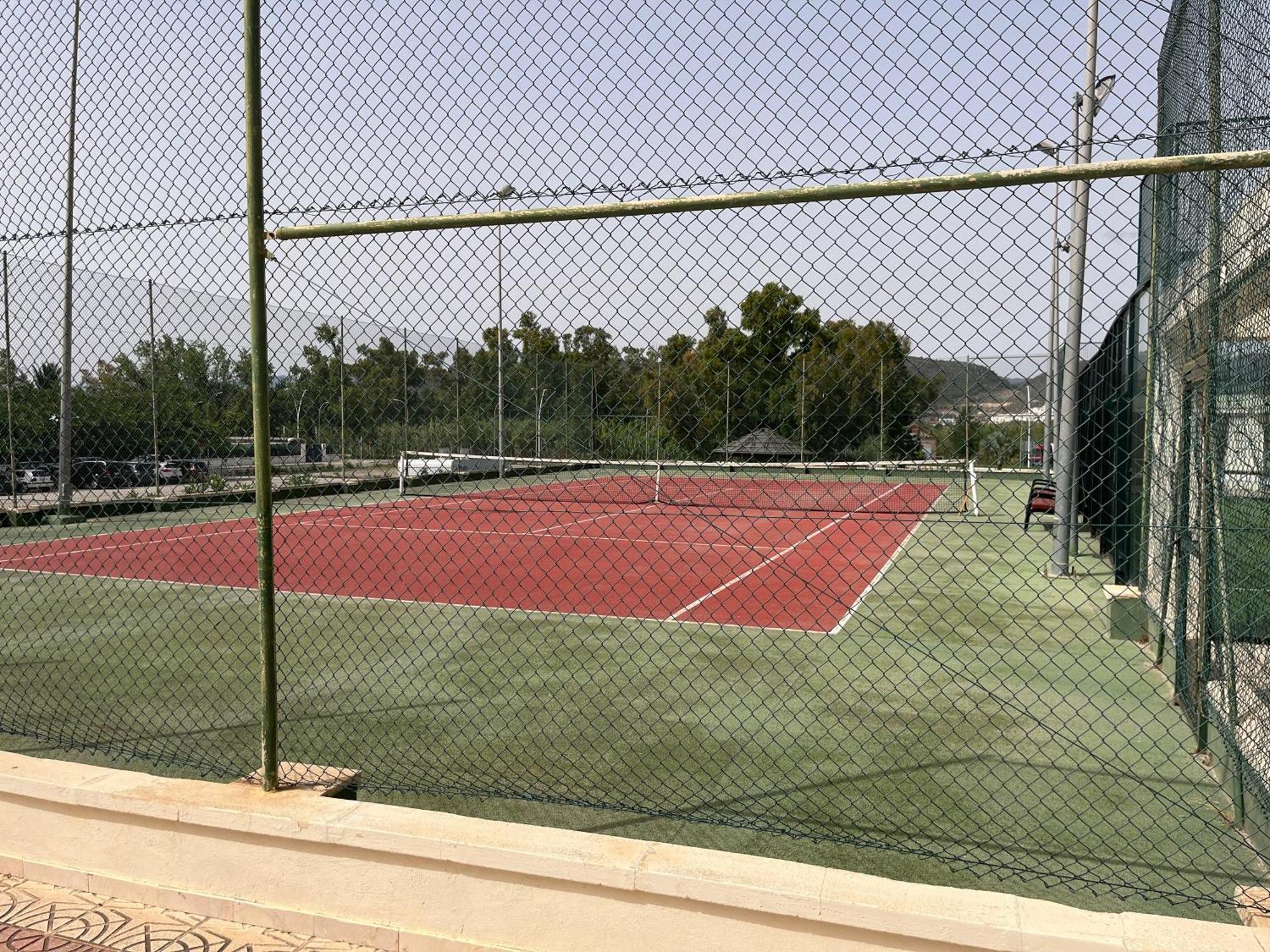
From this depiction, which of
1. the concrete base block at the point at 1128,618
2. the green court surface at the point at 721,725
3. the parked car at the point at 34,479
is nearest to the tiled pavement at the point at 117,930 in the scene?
the green court surface at the point at 721,725

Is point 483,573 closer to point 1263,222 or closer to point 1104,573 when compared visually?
point 1104,573

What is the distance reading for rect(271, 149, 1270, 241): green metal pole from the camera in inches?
107

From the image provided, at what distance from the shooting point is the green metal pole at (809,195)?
2.72 m

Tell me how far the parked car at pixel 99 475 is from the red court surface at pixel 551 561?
838 mm

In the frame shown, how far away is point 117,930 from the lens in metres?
3.25

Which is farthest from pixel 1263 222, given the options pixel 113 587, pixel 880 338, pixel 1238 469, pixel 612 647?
pixel 113 587

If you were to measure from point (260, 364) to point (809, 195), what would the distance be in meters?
1.95

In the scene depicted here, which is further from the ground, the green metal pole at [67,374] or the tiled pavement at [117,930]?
the green metal pole at [67,374]

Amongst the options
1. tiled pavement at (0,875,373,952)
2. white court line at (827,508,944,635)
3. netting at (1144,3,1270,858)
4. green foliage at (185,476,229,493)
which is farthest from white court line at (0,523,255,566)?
netting at (1144,3,1270,858)

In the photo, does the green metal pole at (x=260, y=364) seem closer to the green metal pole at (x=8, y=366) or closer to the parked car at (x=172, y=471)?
the green metal pole at (x=8, y=366)

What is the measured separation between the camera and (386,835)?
3123 mm

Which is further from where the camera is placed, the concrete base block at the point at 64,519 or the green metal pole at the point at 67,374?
the concrete base block at the point at 64,519

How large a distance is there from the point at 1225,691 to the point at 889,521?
13507 mm

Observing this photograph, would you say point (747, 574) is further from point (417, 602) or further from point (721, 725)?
point (721, 725)
